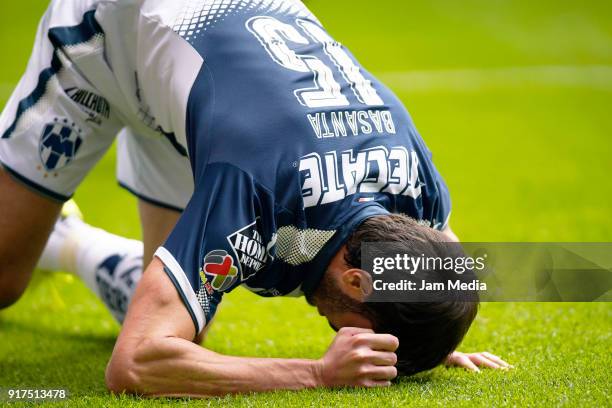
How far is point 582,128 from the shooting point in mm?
8258

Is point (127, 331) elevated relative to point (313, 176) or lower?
lower

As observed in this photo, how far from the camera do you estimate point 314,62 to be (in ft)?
10.3

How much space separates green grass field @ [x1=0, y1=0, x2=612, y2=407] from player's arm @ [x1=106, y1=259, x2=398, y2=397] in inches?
2.1

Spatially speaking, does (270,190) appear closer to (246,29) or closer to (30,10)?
(246,29)

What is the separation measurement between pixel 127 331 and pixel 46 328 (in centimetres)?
180

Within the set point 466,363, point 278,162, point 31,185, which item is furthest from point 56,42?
point 466,363

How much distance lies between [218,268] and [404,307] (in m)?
0.53

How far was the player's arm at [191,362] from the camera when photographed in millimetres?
2678

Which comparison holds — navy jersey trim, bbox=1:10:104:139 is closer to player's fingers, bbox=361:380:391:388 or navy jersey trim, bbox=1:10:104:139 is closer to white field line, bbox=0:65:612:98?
player's fingers, bbox=361:380:391:388

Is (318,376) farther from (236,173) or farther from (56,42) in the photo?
(56,42)

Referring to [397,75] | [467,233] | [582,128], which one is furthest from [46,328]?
[397,75]

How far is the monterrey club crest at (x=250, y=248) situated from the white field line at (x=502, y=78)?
739 cm

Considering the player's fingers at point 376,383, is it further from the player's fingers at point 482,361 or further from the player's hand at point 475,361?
the player's fingers at point 482,361

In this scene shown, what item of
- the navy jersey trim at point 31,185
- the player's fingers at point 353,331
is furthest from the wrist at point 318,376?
the navy jersey trim at point 31,185
